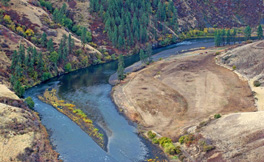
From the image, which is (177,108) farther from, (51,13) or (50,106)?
(51,13)

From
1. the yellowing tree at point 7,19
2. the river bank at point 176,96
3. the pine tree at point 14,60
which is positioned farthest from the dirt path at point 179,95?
the yellowing tree at point 7,19

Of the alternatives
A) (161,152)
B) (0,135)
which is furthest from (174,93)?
(0,135)

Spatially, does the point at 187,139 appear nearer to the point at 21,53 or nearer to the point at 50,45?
the point at 21,53

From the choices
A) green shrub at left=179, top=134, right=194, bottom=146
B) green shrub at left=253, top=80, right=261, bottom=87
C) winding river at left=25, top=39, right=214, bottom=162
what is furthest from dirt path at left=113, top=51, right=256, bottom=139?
winding river at left=25, top=39, right=214, bottom=162

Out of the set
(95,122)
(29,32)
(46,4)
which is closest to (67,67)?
(29,32)

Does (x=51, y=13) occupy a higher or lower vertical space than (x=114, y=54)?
higher

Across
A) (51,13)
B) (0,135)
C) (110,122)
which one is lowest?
(110,122)
